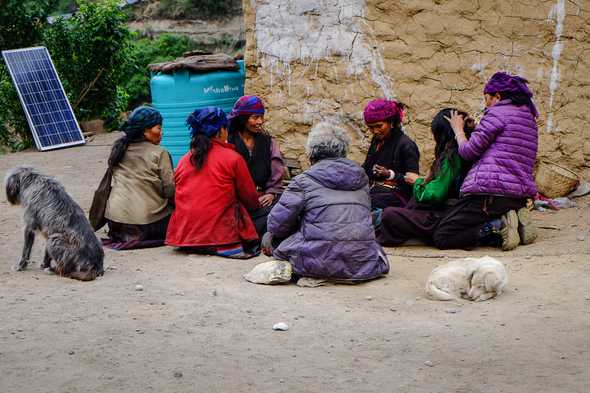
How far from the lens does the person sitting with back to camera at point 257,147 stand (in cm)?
657

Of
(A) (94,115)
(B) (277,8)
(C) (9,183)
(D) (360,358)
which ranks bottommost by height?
(A) (94,115)

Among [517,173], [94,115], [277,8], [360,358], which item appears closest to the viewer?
[360,358]

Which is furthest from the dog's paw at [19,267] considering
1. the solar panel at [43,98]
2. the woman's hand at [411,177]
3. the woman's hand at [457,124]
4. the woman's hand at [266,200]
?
the solar panel at [43,98]

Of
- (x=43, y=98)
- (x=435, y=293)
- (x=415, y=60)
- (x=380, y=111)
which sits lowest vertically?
(x=43, y=98)

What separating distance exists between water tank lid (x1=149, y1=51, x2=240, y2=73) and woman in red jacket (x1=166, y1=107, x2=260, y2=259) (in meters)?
1.96

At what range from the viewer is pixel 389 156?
641cm

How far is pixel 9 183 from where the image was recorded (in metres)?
5.54

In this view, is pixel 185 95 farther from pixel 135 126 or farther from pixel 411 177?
pixel 411 177

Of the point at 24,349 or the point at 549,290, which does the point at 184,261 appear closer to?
the point at 24,349

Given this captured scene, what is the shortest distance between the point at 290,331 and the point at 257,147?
248 cm

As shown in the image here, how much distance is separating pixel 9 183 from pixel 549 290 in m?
3.43

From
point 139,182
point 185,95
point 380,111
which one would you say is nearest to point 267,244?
point 139,182

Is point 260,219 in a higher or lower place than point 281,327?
lower

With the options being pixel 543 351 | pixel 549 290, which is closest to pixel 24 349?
pixel 543 351
